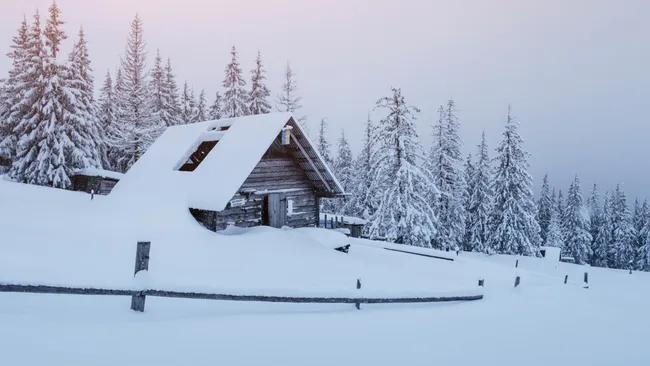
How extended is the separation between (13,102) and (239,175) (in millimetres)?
25476

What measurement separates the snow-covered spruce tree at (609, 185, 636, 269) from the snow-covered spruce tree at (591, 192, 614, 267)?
0.60m

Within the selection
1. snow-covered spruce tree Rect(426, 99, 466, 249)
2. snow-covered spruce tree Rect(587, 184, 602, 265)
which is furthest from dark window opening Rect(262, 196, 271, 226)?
snow-covered spruce tree Rect(587, 184, 602, 265)

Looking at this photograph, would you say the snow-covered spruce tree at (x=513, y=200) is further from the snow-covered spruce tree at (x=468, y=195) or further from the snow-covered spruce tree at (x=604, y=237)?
the snow-covered spruce tree at (x=604, y=237)

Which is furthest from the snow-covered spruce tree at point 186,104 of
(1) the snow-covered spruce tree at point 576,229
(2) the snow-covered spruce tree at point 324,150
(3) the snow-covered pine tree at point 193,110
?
(1) the snow-covered spruce tree at point 576,229

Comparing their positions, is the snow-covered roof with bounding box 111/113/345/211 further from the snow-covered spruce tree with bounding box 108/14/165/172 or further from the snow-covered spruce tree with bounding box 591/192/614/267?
the snow-covered spruce tree with bounding box 591/192/614/267

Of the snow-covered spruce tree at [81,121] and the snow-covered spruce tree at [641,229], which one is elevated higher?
the snow-covered spruce tree at [81,121]

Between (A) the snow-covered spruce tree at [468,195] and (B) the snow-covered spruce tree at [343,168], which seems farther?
(B) the snow-covered spruce tree at [343,168]

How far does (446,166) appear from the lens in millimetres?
39125

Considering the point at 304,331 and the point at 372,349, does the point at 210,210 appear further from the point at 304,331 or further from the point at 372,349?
the point at 372,349

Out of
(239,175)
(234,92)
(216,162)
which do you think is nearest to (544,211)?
(234,92)

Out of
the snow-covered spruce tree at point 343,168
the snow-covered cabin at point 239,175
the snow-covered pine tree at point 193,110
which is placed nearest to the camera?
the snow-covered cabin at point 239,175

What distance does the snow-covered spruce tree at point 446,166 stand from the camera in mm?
38344

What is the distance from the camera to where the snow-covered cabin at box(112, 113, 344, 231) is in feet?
57.5

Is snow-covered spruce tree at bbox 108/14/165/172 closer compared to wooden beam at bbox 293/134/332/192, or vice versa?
wooden beam at bbox 293/134/332/192
